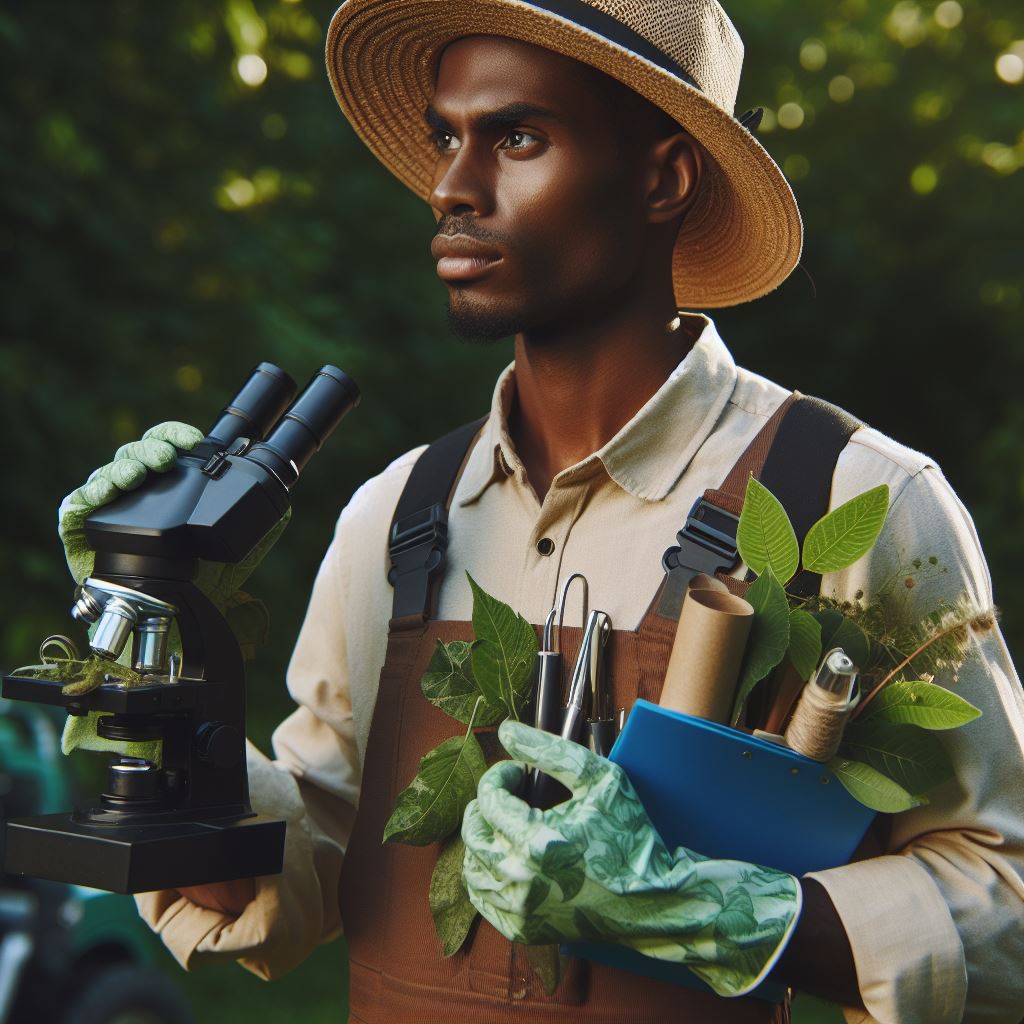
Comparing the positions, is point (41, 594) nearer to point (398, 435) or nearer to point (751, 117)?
point (398, 435)

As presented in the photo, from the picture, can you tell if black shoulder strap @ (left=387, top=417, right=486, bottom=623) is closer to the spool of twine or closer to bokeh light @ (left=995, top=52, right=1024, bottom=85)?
the spool of twine

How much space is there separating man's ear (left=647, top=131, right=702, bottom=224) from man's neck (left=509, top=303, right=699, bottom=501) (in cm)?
15

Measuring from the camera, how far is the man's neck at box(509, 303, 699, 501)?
2311 mm

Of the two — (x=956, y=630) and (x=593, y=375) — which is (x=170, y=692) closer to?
(x=593, y=375)

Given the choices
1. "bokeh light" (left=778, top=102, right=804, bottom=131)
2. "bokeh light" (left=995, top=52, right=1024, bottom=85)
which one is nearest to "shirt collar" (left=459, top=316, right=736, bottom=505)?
"bokeh light" (left=995, top=52, right=1024, bottom=85)

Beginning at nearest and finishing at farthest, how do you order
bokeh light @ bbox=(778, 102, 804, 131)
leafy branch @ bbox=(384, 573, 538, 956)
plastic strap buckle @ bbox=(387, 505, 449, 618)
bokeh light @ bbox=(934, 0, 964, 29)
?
leafy branch @ bbox=(384, 573, 538, 956) → plastic strap buckle @ bbox=(387, 505, 449, 618) → bokeh light @ bbox=(934, 0, 964, 29) → bokeh light @ bbox=(778, 102, 804, 131)

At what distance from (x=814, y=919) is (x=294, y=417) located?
975 mm

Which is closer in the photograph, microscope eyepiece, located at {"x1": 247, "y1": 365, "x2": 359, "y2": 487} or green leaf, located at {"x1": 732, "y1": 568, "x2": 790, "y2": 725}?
green leaf, located at {"x1": 732, "y1": 568, "x2": 790, "y2": 725}

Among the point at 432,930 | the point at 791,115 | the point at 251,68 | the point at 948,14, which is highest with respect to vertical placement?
the point at 948,14

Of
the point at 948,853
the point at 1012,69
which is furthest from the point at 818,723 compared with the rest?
the point at 1012,69

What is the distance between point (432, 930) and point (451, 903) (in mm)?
90

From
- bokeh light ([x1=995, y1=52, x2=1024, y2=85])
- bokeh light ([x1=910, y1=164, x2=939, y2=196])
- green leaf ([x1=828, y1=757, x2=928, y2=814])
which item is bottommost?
green leaf ([x1=828, y1=757, x2=928, y2=814])

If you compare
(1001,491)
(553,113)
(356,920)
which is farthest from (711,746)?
(1001,491)

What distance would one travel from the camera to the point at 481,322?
218cm
